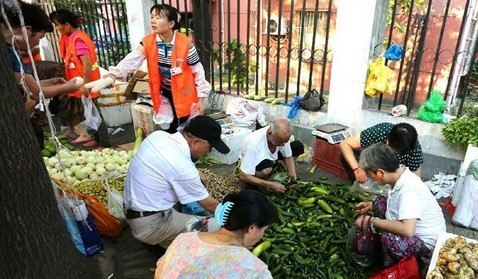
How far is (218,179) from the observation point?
464 cm

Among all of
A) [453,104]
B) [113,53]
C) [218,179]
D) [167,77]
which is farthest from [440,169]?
[113,53]

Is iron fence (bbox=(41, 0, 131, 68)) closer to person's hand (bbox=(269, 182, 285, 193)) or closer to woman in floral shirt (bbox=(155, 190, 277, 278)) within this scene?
person's hand (bbox=(269, 182, 285, 193))

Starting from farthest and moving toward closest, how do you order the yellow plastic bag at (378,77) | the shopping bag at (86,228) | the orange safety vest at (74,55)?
1. the orange safety vest at (74,55)
2. the yellow plastic bag at (378,77)
3. the shopping bag at (86,228)

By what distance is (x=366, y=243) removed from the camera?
3070 mm

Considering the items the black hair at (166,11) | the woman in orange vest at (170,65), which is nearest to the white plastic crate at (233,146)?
the woman in orange vest at (170,65)

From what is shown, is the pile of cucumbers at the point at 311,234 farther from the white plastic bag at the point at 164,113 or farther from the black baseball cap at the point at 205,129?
the white plastic bag at the point at 164,113

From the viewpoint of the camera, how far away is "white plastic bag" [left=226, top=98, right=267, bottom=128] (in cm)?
574

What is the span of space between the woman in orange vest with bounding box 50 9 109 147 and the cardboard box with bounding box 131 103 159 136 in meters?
0.59

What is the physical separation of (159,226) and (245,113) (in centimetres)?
311

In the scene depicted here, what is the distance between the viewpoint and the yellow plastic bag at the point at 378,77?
16.2ft

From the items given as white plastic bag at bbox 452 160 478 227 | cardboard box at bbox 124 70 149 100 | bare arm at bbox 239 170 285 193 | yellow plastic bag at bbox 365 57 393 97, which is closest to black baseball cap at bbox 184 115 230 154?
bare arm at bbox 239 170 285 193

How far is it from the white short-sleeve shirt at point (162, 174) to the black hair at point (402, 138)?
6.54 feet

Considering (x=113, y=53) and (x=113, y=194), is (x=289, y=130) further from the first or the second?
(x=113, y=53)

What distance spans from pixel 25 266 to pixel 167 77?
316cm
